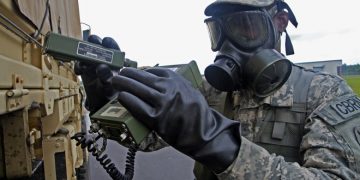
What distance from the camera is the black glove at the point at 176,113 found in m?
0.99

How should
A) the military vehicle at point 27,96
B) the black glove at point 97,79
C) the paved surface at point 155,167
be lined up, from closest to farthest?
the military vehicle at point 27,96 < the black glove at point 97,79 < the paved surface at point 155,167

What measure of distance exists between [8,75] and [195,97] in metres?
0.66

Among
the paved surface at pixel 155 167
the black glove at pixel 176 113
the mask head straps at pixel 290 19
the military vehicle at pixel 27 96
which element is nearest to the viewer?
the black glove at pixel 176 113

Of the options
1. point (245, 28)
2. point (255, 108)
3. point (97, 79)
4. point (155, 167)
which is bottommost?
point (155, 167)

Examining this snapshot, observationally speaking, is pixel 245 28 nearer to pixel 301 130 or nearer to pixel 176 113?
pixel 301 130

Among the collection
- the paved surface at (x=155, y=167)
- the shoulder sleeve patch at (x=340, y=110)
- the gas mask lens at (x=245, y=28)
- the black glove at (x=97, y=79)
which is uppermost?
the gas mask lens at (x=245, y=28)

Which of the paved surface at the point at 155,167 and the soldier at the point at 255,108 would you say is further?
the paved surface at the point at 155,167

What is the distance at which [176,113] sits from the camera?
1.00 m

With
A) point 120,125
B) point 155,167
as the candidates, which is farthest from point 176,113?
point 155,167

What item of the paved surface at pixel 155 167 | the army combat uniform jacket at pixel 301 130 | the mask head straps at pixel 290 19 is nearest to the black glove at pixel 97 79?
the army combat uniform jacket at pixel 301 130

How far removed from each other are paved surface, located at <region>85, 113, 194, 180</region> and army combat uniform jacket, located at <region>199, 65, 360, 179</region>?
165 inches

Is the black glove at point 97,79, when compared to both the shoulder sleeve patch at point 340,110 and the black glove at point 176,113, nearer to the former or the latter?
the black glove at point 176,113

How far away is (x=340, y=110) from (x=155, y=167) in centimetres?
543

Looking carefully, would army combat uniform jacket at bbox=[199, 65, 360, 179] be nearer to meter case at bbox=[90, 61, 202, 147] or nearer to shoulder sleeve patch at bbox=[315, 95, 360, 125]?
shoulder sleeve patch at bbox=[315, 95, 360, 125]
